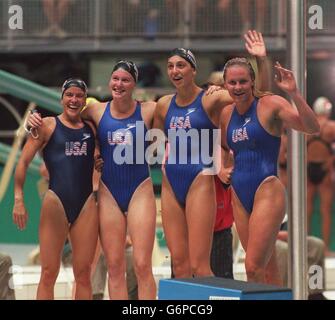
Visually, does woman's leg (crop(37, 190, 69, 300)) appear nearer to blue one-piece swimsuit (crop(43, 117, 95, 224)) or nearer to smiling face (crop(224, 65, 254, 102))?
blue one-piece swimsuit (crop(43, 117, 95, 224))

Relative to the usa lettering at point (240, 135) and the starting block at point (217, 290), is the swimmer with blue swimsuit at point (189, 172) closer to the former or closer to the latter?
the usa lettering at point (240, 135)

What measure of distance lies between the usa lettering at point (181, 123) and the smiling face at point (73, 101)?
1.89 feet

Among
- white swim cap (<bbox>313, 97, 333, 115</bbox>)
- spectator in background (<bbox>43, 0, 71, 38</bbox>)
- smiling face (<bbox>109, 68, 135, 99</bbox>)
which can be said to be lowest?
smiling face (<bbox>109, 68, 135, 99</bbox>)

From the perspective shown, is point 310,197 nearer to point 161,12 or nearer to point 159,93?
point 161,12

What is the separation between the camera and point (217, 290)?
5340mm

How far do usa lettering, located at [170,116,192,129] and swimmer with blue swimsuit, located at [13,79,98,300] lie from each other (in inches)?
19.6

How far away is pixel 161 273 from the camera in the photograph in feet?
25.0

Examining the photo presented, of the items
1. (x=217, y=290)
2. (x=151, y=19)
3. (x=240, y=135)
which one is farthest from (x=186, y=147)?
(x=151, y=19)

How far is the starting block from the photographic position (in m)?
5.27

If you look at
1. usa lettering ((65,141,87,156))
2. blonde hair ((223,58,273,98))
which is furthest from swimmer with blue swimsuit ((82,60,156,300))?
blonde hair ((223,58,273,98))

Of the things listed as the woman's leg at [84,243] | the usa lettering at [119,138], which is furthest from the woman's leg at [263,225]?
the woman's leg at [84,243]

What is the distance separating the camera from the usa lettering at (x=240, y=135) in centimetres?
703

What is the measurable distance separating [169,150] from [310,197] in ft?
17.8

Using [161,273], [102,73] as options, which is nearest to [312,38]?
[102,73]
